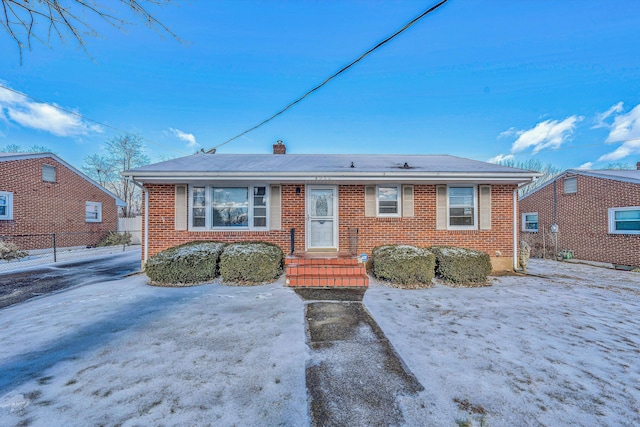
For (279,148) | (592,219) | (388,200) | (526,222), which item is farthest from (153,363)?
(526,222)

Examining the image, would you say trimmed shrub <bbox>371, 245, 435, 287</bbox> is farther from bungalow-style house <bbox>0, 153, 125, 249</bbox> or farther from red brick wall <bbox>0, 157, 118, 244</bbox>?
red brick wall <bbox>0, 157, 118, 244</bbox>

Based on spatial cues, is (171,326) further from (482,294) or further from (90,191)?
(90,191)

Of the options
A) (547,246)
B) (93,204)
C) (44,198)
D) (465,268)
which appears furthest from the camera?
(93,204)

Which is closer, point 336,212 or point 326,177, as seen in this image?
point 326,177

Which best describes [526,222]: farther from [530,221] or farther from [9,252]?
[9,252]

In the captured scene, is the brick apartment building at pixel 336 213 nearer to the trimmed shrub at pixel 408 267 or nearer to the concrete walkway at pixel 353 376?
the trimmed shrub at pixel 408 267

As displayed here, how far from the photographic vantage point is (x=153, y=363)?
9.23 ft

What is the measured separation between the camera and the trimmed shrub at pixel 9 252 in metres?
10.2

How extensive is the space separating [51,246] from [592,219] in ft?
85.4

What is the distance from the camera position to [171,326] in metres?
3.81

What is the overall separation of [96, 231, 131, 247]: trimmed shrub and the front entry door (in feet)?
45.0

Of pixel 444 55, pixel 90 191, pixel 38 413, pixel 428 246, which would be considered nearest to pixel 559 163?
pixel 444 55

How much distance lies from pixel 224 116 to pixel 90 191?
372 inches

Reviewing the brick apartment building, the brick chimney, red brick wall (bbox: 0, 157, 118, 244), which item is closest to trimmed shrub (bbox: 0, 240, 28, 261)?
red brick wall (bbox: 0, 157, 118, 244)
